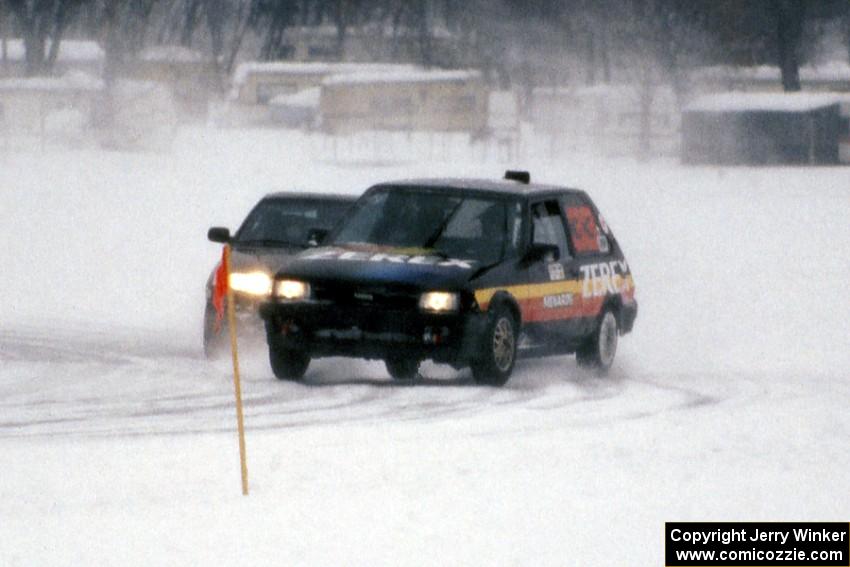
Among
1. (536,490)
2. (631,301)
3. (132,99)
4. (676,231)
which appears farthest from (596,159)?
(536,490)

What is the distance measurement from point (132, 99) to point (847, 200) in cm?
3979

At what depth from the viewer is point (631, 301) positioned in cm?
1733

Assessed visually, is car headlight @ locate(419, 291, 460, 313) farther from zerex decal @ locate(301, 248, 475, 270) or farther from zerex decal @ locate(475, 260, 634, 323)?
zerex decal @ locate(301, 248, 475, 270)

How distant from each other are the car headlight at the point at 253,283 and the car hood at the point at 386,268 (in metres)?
1.08

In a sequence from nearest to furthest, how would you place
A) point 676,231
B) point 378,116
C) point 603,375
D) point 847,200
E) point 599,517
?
point 599,517 → point 603,375 → point 676,231 → point 847,200 → point 378,116

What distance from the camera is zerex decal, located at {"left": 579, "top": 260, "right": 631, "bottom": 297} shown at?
16344 mm

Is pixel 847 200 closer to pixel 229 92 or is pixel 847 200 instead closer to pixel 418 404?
pixel 418 404

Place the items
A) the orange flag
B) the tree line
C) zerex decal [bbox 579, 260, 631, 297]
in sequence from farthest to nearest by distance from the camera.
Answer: the tree line
zerex decal [bbox 579, 260, 631, 297]
the orange flag

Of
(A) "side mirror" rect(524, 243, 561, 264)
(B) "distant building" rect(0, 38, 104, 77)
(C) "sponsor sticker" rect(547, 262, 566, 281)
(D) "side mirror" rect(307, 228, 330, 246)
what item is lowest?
(C) "sponsor sticker" rect(547, 262, 566, 281)

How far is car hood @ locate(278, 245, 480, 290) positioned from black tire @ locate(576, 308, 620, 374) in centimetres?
198

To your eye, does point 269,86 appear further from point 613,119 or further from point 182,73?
point 613,119

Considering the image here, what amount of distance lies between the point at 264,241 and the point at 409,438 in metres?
5.52

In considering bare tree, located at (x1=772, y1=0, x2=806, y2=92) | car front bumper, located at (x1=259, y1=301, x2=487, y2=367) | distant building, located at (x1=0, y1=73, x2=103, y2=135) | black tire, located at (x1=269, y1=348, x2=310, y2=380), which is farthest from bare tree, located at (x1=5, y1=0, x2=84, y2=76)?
car front bumper, located at (x1=259, y1=301, x2=487, y2=367)

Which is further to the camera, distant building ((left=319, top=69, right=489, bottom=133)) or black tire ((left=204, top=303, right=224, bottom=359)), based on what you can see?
distant building ((left=319, top=69, right=489, bottom=133))
